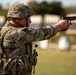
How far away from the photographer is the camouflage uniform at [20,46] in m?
5.67

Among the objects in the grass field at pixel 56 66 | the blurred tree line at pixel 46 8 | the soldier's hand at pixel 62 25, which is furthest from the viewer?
the blurred tree line at pixel 46 8

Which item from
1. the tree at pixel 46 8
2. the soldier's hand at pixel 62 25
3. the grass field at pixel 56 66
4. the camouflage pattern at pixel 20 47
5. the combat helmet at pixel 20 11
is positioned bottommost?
the tree at pixel 46 8

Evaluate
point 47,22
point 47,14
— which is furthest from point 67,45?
point 47,14

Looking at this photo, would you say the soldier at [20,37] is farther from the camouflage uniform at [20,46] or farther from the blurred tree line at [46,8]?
the blurred tree line at [46,8]

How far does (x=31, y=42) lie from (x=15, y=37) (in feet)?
1.01

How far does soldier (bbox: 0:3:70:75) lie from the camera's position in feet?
18.6

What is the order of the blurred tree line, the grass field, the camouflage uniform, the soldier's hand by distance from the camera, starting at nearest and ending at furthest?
1. the camouflage uniform
2. the soldier's hand
3. the grass field
4. the blurred tree line

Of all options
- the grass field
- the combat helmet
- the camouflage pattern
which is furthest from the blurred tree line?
Answer: the combat helmet

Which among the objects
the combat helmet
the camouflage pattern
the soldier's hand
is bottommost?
the camouflage pattern

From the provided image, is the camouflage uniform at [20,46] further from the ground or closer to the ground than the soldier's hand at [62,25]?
closer to the ground

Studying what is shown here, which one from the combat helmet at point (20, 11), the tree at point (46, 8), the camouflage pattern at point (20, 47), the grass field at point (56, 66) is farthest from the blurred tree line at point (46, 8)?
the combat helmet at point (20, 11)

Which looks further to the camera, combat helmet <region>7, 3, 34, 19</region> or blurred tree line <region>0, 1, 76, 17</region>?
blurred tree line <region>0, 1, 76, 17</region>

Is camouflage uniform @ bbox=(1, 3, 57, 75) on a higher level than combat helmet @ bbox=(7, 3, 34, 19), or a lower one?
lower

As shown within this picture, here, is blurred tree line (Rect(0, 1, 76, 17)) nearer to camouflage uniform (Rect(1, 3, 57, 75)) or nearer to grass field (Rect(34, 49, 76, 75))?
grass field (Rect(34, 49, 76, 75))
